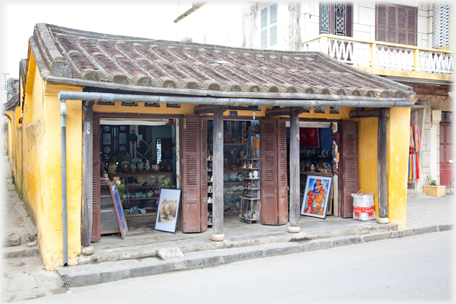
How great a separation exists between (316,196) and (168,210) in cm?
423

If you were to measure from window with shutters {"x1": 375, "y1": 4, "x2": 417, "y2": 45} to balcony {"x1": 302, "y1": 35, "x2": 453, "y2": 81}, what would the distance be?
1.54 metres

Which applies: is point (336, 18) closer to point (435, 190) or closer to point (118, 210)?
point (435, 190)

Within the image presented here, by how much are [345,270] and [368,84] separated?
4.77 m

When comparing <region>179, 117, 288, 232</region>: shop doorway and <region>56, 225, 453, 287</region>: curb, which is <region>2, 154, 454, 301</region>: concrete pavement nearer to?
<region>56, 225, 453, 287</region>: curb

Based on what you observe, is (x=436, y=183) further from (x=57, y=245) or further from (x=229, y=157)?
(x=57, y=245)

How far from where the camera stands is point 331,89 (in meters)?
8.50

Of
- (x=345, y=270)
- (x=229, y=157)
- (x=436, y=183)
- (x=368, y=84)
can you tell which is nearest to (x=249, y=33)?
(x=229, y=157)

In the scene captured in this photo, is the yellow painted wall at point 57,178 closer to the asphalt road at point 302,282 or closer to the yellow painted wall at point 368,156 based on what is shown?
the asphalt road at point 302,282

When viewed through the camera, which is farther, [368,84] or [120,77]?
[368,84]

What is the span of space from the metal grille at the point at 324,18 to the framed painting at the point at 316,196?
563cm

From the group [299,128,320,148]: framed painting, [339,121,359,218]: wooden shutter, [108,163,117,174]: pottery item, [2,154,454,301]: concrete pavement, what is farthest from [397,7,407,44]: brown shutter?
[108,163,117,174]: pottery item

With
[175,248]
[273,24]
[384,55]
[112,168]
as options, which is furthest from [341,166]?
[273,24]

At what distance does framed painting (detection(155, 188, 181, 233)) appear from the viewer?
29.4 feet

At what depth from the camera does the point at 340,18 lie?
551 inches
